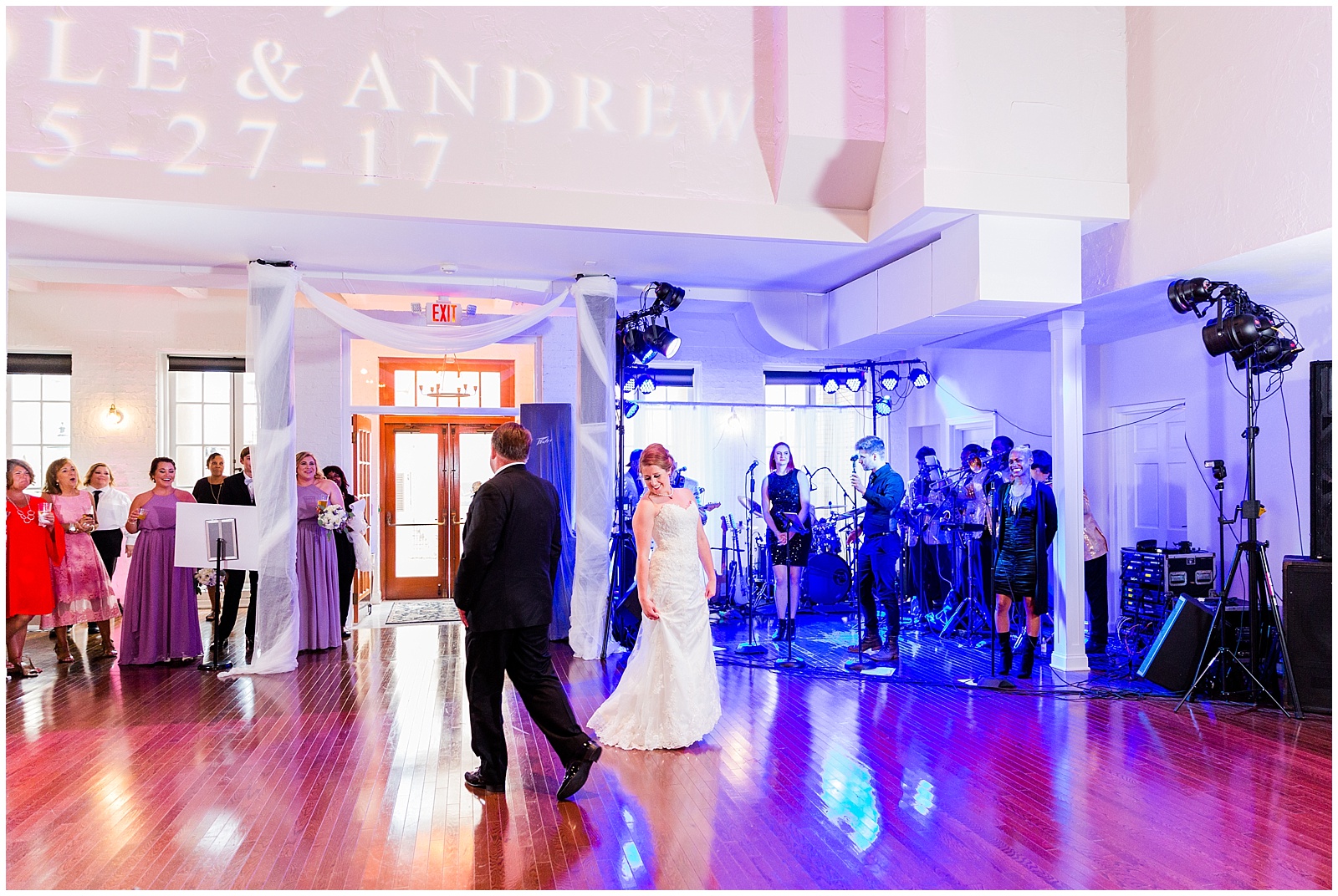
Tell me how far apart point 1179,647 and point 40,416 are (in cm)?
1123

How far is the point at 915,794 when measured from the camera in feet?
13.2

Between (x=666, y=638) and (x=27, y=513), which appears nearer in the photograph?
(x=666, y=638)

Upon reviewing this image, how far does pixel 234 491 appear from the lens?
714 centimetres

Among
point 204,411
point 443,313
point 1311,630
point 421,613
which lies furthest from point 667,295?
point 204,411

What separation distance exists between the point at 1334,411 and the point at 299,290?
7.17 meters

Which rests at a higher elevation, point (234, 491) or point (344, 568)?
point (234, 491)

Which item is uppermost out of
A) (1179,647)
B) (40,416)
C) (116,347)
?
(116,347)

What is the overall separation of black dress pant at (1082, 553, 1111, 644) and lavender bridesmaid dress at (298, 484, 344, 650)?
6177 mm

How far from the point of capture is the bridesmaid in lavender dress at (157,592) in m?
6.81

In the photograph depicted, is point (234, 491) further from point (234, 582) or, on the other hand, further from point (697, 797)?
point (697, 797)

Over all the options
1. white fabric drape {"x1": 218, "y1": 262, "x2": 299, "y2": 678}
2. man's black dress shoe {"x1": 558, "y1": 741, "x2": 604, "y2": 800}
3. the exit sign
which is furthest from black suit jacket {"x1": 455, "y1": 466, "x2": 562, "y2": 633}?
the exit sign

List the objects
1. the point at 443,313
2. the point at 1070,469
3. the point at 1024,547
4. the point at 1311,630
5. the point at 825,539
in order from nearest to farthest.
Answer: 1. the point at 1311,630
2. the point at 1024,547
3. the point at 1070,469
4. the point at 443,313
5. the point at 825,539

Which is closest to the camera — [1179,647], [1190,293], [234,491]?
[1190,293]

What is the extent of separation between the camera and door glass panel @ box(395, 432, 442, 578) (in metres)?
10.3
